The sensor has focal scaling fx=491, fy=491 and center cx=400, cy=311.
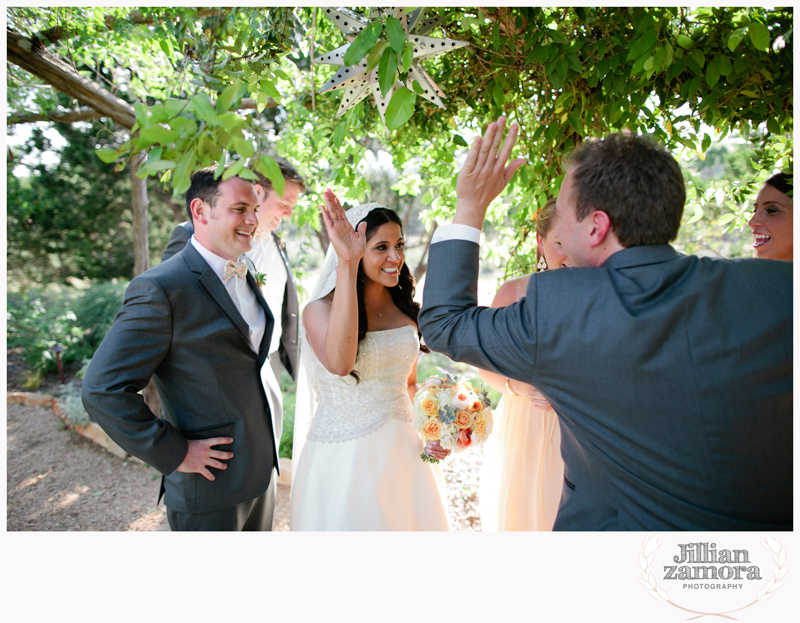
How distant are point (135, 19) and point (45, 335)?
585 cm

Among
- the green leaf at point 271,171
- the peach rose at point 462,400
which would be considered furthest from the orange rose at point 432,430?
the green leaf at point 271,171

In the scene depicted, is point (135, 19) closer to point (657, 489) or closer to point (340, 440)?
point (340, 440)

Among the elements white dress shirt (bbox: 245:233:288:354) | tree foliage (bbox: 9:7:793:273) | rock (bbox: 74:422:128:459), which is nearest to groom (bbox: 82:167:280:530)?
tree foliage (bbox: 9:7:793:273)

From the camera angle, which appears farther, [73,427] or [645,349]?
[73,427]

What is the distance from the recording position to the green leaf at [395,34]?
1.38m

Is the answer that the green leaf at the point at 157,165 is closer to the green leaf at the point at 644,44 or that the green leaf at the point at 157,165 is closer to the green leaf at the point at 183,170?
the green leaf at the point at 183,170

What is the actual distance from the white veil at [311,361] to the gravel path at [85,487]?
1.93 meters

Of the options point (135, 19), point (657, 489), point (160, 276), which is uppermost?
point (135, 19)

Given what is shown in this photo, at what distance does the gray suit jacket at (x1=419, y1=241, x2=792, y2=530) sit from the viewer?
126 centimetres

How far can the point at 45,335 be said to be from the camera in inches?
288

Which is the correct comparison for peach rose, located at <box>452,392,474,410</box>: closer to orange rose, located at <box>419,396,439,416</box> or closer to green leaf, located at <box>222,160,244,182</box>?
orange rose, located at <box>419,396,439,416</box>

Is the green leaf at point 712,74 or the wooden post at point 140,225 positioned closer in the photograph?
the green leaf at point 712,74

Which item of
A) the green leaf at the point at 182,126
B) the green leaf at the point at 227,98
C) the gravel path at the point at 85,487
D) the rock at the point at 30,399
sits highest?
the green leaf at the point at 227,98

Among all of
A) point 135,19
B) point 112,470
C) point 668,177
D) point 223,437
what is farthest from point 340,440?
point 112,470
